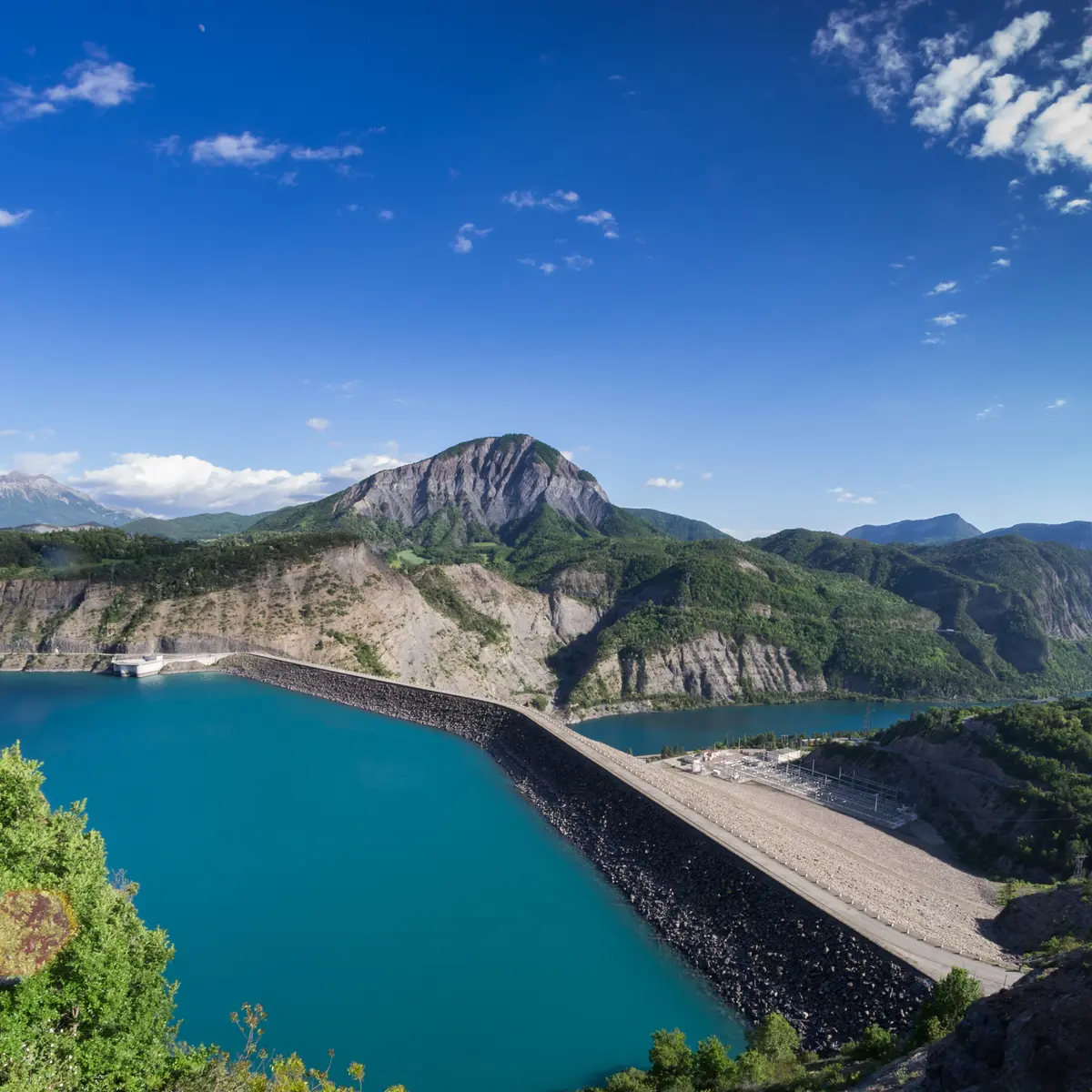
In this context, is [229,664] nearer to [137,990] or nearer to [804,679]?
[137,990]

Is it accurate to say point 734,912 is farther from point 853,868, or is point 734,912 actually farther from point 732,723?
point 732,723

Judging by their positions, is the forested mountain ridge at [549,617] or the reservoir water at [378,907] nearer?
the reservoir water at [378,907]

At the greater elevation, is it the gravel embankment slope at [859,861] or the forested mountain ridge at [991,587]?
the forested mountain ridge at [991,587]

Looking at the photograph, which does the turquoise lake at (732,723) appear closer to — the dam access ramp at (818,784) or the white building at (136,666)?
the dam access ramp at (818,784)

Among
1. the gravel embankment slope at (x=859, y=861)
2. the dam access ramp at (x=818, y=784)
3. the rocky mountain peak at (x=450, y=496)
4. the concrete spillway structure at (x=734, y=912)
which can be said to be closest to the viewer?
the concrete spillway structure at (x=734, y=912)

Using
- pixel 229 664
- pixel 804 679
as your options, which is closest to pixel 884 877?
pixel 229 664

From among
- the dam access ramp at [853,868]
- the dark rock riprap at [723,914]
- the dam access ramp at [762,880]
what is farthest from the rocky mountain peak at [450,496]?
the dark rock riprap at [723,914]

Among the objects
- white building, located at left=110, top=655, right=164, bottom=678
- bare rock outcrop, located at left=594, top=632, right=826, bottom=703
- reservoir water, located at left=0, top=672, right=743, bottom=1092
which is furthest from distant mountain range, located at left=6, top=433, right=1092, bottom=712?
reservoir water, located at left=0, top=672, right=743, bottom=1092
